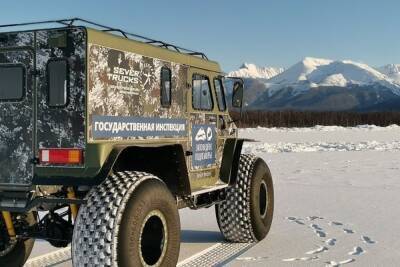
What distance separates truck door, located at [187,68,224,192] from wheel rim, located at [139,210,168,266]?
1346 mm

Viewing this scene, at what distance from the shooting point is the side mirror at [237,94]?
7.32 meters

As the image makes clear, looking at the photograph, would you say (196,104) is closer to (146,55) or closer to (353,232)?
(146,55)

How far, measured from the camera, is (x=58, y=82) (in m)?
4.68

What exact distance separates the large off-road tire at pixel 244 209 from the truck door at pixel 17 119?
10.1ft

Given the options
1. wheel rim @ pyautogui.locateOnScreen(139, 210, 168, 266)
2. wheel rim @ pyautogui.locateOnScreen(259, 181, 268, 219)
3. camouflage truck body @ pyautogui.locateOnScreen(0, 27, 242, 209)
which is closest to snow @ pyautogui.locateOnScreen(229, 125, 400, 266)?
wheel rim @ pyautogui.locateOnScreen(259, 181, 268, 219)

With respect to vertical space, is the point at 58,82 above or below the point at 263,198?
above

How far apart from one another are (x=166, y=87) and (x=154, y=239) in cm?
170

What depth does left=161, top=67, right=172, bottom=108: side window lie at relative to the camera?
579cm

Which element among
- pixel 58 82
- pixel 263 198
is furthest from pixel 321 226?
pixel 58 82

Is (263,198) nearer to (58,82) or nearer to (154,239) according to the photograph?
(154,239)

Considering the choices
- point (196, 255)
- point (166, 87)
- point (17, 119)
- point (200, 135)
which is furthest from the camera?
point (200, 135)

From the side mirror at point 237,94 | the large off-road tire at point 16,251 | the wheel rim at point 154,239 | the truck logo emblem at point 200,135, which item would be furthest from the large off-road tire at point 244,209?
the large off-road tire at point 16,251

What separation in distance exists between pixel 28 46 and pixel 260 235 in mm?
4000

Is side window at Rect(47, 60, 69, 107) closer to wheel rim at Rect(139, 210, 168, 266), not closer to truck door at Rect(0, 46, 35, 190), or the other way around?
truck door at Rect(0, 46, 35, 190)
